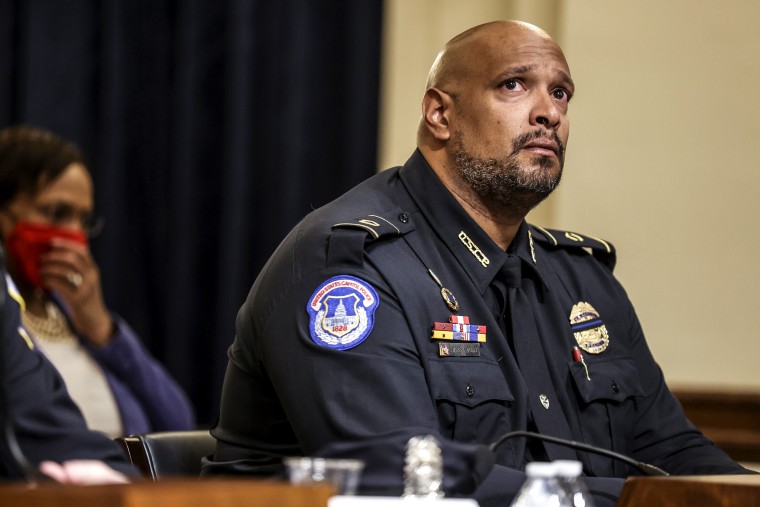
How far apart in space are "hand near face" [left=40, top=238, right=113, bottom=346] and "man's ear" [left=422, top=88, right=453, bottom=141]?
131 centimetres

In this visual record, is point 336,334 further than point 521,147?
No

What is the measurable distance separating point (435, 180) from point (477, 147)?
13 centimetres

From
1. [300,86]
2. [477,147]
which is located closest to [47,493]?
[477,147]

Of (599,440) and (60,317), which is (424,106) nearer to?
(599,440)

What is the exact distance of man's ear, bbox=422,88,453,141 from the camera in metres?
2.43

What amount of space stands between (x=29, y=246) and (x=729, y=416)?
2068 mm

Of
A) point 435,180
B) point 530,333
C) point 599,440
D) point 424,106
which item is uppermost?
point 424,106

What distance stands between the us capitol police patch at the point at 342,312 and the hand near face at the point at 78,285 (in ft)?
5.11

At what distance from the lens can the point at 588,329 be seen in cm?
239

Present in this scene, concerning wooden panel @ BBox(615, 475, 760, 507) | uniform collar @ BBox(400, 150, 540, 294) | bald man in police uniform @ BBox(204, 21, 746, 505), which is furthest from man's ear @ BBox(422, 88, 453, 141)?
wooden panel @ BBox(615, 475, 760, 507)

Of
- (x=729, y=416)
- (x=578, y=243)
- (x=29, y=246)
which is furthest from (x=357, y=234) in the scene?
(x=729, y=416)

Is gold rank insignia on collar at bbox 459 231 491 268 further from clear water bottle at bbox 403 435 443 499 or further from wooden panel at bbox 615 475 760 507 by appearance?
clear water bottle at bbox 403 435 443 499

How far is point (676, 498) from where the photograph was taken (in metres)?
1.44

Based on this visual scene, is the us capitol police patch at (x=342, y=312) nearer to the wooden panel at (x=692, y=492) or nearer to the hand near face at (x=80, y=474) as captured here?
the wooden panel at (x=692, y=492)
